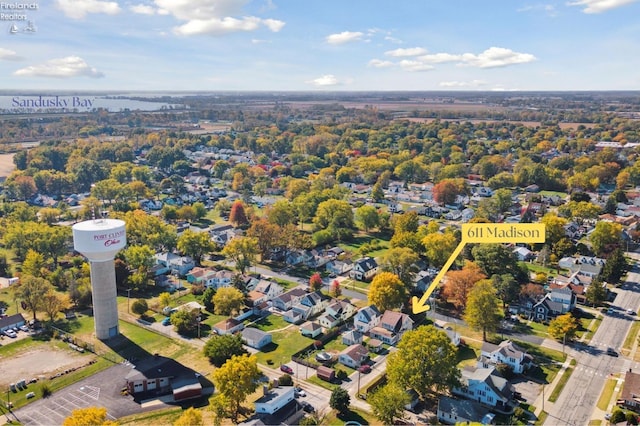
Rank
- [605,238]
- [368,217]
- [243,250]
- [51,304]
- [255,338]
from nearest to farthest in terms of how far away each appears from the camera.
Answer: [255,338] < [51,304] < [243,250] < [605,238] < [368,217]

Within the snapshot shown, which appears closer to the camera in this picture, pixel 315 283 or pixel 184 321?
pixel 184 321

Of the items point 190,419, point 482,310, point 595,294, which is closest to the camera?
point 190,419

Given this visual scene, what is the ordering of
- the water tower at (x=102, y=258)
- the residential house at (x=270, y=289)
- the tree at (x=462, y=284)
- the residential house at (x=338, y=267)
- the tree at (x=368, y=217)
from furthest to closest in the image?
the tree at (x=368, y=217), the residential house at (x=338, y=267), the residential house at (x=270, y=289), the tree at (x=462, y=284), the water tower at (x=102, y=258)

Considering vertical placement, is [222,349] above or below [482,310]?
below

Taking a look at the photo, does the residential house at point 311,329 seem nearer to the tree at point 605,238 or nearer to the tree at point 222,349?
the tree at point 222,349

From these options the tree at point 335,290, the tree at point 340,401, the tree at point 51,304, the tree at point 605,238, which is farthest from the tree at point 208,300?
the tree at point 605,238

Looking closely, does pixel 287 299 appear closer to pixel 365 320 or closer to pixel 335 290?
pixel 335 290

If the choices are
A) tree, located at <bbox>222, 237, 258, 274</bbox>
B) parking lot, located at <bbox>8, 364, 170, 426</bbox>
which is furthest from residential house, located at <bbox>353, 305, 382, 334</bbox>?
parking lot, located at <bbox>8, 364, 170, 426</bbox>

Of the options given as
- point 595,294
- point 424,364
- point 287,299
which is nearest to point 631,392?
point 424,364
